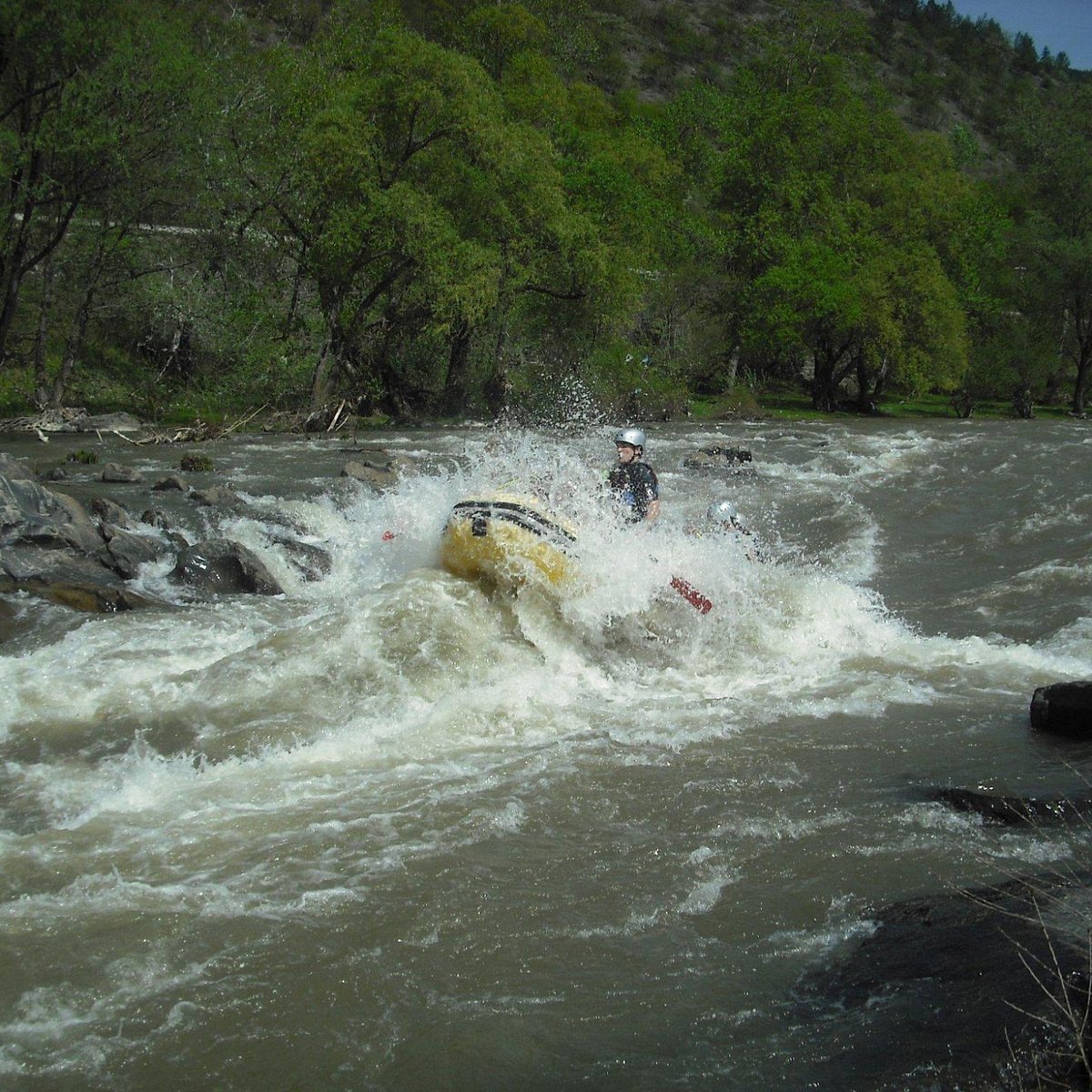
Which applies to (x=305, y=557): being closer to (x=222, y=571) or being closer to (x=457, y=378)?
(x=222, y=571)

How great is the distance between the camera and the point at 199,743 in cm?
Result: 740

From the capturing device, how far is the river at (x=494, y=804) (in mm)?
4344

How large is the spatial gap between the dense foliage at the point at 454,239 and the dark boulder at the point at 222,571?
12.7 m

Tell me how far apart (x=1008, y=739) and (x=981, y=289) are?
41.6 metres

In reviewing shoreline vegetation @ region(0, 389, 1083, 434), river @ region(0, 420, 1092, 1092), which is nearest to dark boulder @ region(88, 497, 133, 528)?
river @ region(0, 420, 1092, 1092)

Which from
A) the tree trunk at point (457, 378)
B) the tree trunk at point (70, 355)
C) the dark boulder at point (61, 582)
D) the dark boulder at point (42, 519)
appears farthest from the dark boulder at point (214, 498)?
the tree trunk at point (457, 378)

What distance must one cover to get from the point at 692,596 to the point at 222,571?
4855 millimetres

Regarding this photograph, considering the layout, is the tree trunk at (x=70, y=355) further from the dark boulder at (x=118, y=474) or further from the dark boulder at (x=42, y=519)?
the dark boulder at (x=42, y=519)

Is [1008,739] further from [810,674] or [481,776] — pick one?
[481,776]

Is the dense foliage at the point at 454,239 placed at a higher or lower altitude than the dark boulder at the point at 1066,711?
higher

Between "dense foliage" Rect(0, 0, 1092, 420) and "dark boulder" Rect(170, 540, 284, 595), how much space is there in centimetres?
1265

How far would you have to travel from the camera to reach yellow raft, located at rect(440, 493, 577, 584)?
10.0m

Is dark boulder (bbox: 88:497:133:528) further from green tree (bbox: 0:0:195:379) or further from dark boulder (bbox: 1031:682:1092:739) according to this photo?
green tree (bbox: 0:0:195:379)

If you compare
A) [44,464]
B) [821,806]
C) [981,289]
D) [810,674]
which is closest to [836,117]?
[981,289]
